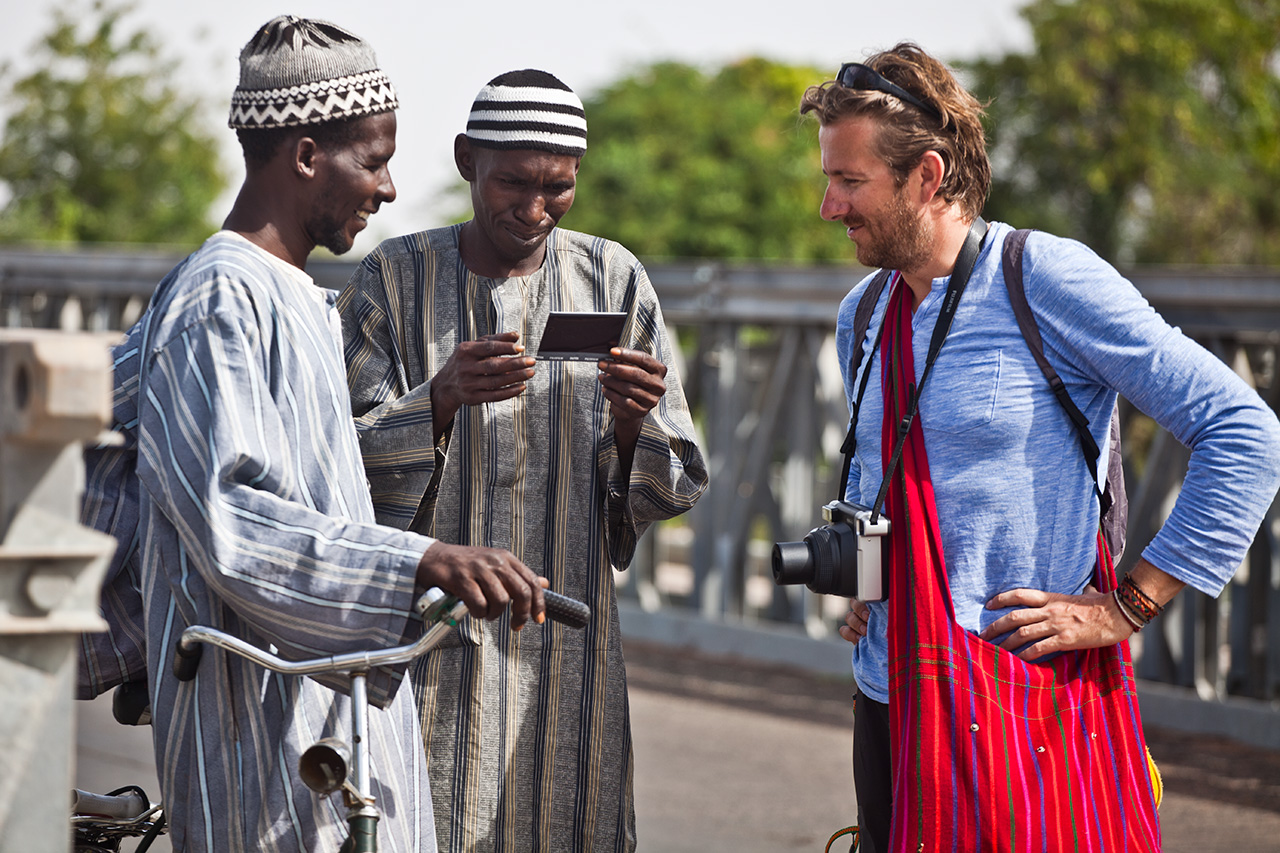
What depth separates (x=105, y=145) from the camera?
19.8 meters

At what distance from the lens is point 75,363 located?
1.51 m

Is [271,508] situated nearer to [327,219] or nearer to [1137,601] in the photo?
[327,219]

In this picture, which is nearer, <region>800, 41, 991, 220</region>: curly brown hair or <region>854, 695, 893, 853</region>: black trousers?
<region>800, 41, 991, 220</region>: curly brown hair

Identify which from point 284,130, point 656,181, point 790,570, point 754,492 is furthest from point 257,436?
point 656,181

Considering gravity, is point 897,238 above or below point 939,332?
above

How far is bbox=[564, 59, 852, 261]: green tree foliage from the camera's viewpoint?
16469 millimetres

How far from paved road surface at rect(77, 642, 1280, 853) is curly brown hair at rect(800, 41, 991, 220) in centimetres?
287

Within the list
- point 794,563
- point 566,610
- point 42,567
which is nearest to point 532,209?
point 794,563

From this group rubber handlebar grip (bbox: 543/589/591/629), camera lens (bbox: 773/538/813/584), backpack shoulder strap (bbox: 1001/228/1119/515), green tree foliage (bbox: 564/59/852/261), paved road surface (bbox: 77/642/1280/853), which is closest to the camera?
rubber handlebar grip (bbox: 543/589/591/629)

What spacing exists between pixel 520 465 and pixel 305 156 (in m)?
0.91

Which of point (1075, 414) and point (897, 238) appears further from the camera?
point (897, 238)

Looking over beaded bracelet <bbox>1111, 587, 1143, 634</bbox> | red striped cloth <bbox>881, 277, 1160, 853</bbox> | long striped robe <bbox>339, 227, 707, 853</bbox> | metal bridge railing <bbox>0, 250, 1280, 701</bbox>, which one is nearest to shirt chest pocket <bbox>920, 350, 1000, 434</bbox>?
red striped cloth <bbox>881, 277, 1160, 853</bbox>

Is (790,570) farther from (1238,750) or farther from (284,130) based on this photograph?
(1238,750)

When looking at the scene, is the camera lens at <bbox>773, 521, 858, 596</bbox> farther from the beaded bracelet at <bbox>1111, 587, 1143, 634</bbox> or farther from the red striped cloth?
the beaded bracelet at <bbox>1111, 587, 1143, 634</bbox>
